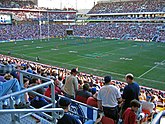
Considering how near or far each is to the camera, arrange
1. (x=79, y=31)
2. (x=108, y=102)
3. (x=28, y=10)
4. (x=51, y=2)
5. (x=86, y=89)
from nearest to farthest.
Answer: (x=108, y=102) → (x=86, y=89) → (x=79, y=31) → (x=28, y=10) → (x=51, y=2)

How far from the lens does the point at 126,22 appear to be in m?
76.6

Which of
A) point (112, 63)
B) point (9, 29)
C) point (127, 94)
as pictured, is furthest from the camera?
point (9, 29)

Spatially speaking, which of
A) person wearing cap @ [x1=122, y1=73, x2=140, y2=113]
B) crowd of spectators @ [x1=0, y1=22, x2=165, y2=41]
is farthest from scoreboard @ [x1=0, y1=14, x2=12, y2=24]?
person wearing cap @ [x1=122, y1=73, x2=140, y2=113]

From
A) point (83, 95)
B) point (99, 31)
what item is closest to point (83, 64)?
point (83, 95)

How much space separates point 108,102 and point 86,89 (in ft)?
3.97

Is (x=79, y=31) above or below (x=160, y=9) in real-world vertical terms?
below

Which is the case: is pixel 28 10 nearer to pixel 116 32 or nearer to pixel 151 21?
pixel 116 32

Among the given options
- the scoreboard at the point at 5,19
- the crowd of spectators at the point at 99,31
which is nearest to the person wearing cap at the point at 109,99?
the crowd of spectators at the point at 99,31

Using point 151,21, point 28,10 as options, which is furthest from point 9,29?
point 151,21

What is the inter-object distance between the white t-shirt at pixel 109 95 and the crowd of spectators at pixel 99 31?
52188mm

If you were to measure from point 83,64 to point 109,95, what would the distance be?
73.9ft

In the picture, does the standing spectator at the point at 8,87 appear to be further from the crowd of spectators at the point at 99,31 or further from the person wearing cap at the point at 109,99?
the crowd of spectators at the point at 99,31

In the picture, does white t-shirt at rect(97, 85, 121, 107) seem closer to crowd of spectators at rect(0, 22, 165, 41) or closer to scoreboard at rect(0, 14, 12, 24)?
crowd of spectators at rect(0, 22, 165, 41)

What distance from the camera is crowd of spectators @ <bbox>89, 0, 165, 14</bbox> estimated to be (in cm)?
7471
